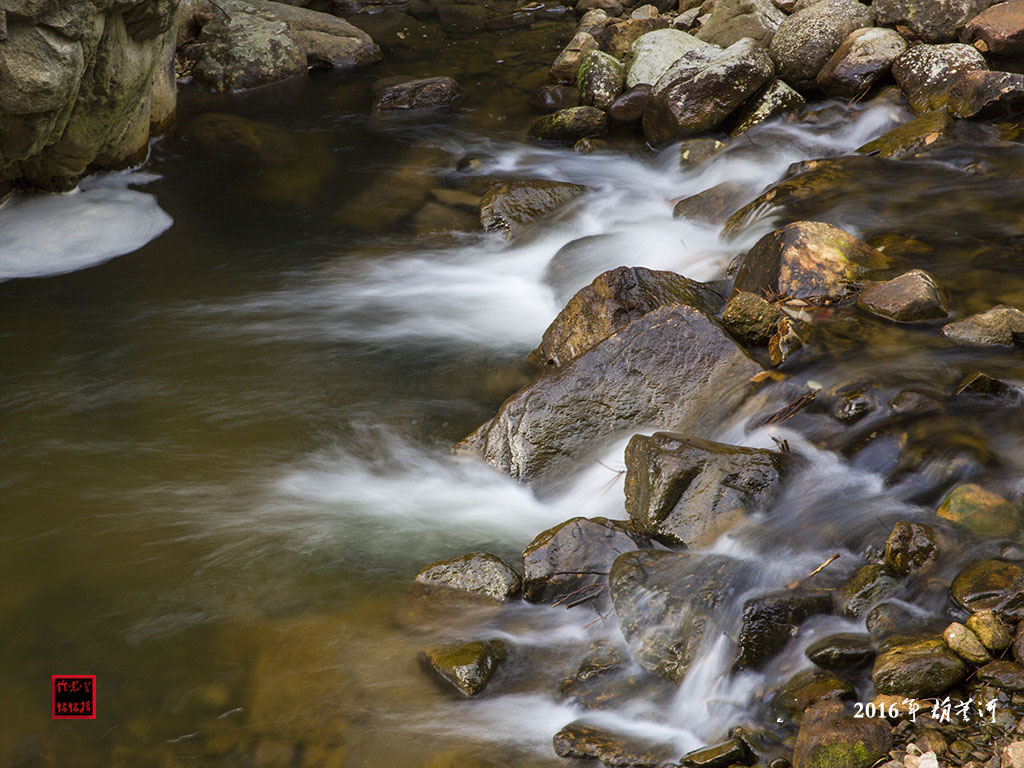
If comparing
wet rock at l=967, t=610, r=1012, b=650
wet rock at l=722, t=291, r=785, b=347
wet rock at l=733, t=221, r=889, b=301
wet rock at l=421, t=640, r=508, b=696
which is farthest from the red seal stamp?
wet rock at l=733, t=221, r=889, b=301

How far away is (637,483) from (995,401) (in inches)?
75.7

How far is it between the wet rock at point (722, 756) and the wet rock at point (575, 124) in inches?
326

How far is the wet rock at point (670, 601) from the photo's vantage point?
3.65m

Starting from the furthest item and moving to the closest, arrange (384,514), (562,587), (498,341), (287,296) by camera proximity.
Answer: (287,296) → (498,341) → (384,514) → (562,587)

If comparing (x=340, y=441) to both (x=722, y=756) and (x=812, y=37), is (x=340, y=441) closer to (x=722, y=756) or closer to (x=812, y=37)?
(x=722, y=756)

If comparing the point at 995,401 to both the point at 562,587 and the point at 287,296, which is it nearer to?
the point at 562,587

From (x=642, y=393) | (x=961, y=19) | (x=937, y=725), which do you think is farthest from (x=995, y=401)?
(x=961, y=19)

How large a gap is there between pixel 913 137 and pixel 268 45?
862cm

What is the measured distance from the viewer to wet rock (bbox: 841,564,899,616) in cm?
356

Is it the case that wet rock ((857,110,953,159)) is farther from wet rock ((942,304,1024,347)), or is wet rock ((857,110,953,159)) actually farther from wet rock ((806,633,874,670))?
wet rock ((806,633,874,670))

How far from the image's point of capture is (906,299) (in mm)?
5371

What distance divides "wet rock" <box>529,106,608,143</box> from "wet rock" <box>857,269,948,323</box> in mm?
5487

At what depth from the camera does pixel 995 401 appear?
14.9ft

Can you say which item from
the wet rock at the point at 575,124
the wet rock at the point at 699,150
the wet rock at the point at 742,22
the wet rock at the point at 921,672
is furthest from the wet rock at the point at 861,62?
the wet rock at the point at 921,672
